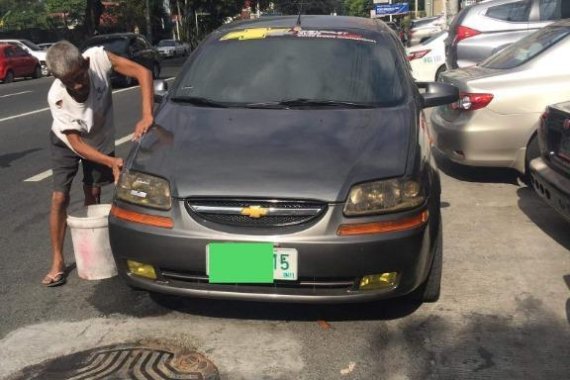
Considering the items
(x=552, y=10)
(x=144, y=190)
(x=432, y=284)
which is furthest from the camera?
(x=552, y=10)

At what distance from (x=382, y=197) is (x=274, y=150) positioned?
0.62 metres

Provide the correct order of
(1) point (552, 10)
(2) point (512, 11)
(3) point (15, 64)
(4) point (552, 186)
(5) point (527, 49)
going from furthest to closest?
(3) point (15, 64), (2) point (512, 11), (1) point (552, 10), (5) point (527, 49), (4) point (552, 186)

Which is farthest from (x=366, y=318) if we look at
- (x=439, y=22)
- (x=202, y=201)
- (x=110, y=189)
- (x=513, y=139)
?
(x=439, y=22)

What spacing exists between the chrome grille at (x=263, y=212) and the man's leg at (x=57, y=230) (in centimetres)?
147

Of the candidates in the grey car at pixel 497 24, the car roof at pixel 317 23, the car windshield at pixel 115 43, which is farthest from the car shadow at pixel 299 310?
the car windshield at pixel 115 43

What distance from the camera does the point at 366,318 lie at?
3.59m

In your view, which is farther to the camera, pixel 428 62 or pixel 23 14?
pixel 23 14

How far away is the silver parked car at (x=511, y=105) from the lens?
5809 millimetres

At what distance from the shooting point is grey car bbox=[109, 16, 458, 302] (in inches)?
122

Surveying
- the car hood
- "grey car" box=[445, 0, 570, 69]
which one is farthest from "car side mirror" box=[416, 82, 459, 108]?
"grey car" box=[445, 0, 570, 69]

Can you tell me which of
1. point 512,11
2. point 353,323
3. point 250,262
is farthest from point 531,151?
point 512,11

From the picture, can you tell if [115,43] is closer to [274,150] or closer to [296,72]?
[296,72]

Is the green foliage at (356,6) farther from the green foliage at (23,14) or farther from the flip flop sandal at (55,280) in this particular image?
the flip flop sandal at (55,280)

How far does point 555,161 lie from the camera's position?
14.8 feet
